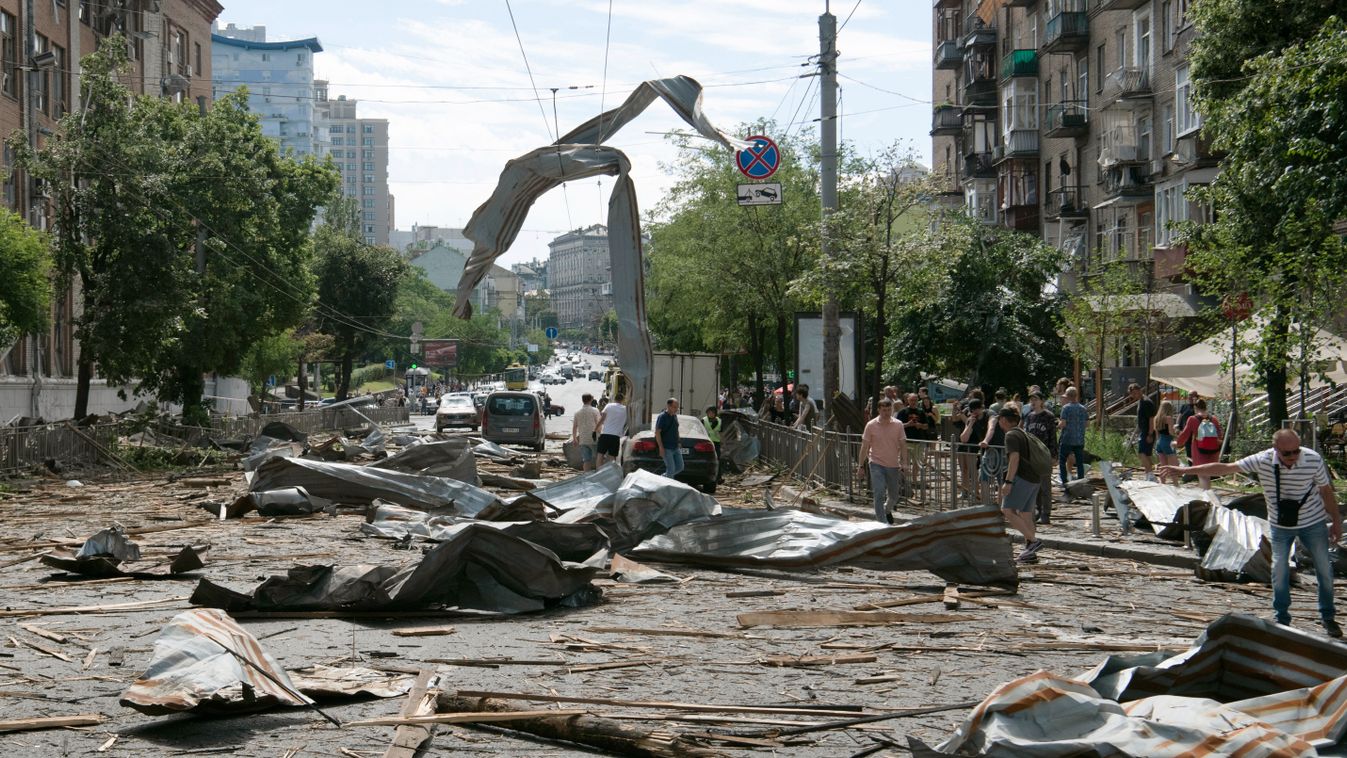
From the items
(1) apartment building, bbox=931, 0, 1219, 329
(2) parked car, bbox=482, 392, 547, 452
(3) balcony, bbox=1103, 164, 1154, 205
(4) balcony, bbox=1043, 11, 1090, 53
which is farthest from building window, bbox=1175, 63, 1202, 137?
(2) parked car, bbox=482, 392, 547, 452

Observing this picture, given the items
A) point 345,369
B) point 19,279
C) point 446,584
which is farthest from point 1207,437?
point 345,369

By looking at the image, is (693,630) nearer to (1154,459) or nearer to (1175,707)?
(1175,707)

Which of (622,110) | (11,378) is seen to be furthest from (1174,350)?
(11,378)

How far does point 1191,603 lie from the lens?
12070mm

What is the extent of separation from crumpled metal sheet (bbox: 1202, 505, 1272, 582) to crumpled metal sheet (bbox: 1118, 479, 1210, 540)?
189 centimetres

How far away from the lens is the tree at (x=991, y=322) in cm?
4356

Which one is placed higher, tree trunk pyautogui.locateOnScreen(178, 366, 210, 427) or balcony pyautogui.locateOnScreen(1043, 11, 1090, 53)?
balcony pyautogui.locateOnScreen(1043, 11, 1090, 53)

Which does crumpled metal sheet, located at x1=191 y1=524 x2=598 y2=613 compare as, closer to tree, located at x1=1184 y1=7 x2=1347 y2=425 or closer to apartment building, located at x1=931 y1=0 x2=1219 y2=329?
tree, located at x1=1184 y1=7 x2=1347 y2=425

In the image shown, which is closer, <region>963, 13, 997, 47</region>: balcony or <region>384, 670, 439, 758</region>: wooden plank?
<region>384, 670, 439, 758</region>: wooden plank

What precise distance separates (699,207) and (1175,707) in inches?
1586

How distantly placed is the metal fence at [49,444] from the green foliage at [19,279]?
220 centimetres

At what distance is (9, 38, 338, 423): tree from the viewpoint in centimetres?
3319

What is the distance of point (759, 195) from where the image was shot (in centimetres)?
2786

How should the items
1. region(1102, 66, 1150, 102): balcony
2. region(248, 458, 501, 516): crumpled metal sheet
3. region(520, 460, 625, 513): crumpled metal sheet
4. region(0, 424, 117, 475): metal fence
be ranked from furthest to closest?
region(1102, 66, 1150, 102): balcony
region(0, 424, 117, 475): metal fence
region(248, 458, 501, 516): crumpled metal sheet
region(520, 460, 625, 513): crumpled metal sheet
